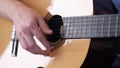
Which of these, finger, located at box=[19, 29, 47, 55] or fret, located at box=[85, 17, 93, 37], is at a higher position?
fret, located at box=[85, 17, 93, 37]

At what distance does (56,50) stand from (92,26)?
0.62 ft

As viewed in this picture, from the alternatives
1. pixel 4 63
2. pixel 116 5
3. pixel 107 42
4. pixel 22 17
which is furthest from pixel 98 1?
pixel 4 63

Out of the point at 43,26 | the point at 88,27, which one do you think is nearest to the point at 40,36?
the point at 43,26

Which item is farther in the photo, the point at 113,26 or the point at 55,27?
the point at 55,27

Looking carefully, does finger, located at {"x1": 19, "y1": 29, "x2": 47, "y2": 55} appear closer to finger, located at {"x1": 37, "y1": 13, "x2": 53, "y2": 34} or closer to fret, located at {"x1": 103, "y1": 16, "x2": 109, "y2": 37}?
finger, located at {"x1": 37, "y1": 13, "x2": 53, "y2": 34}

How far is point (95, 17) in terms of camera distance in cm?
98

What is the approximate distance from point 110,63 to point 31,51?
1.06 ft

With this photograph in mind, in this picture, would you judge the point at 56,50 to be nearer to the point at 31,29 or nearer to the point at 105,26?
the point at 31,29

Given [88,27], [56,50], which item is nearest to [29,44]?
[56,50]

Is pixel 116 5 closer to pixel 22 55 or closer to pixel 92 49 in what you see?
pixel 92 49

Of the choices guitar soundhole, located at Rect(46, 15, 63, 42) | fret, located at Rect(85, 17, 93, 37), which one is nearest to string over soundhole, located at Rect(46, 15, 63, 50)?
guitar soundhole, located at Rect(46, 15, 63, 42)

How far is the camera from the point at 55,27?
1.07 meters

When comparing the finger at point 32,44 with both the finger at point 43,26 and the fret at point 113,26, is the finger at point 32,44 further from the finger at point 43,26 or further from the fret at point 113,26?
the fret at point 113,26

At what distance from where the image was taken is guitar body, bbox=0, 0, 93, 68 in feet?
3.42
